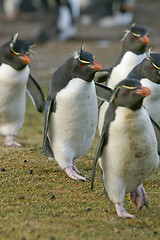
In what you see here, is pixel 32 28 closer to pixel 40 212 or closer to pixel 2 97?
pixel 2 97

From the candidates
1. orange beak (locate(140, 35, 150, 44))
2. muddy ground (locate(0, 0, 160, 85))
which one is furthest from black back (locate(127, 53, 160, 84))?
muddy ground (locate(0, 0, 160, 85))

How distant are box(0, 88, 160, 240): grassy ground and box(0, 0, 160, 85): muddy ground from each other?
663 cm

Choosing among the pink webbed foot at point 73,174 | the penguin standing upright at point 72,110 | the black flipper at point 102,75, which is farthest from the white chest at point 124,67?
the pink webbed foot at point 73,174

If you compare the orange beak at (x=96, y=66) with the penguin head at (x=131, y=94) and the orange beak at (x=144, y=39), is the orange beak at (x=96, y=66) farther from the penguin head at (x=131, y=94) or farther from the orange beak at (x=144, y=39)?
the orange beak at (x=144, y=39)

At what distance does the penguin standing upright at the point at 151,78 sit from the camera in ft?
17.7

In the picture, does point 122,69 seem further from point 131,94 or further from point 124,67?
point 131,94

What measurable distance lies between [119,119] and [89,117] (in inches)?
41.5

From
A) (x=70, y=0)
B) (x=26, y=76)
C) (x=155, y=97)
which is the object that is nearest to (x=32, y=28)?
(x=70, y=0)

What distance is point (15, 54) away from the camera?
6.19 meters

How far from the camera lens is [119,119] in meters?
4.00

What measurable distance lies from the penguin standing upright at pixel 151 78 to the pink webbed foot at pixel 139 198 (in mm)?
1365

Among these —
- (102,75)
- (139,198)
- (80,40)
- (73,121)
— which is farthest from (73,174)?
(80,40)

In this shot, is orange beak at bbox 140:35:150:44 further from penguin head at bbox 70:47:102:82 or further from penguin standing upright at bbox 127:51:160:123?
penguin head at bbox 70:47:102:82

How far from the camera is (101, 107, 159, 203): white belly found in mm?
3988
